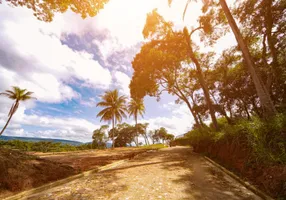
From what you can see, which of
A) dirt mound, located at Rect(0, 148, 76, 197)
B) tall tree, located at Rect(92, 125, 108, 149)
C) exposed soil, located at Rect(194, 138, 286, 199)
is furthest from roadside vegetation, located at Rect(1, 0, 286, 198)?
tall tree, located at Rect(92, 125, 108, 149)

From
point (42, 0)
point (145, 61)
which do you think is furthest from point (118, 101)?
point (42, 0)

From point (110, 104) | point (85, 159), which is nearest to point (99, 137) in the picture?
point (110, 104)

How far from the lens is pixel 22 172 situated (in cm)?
482

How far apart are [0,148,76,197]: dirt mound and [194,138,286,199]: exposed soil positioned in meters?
6.40

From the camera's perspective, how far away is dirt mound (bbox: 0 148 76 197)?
4.12 meters

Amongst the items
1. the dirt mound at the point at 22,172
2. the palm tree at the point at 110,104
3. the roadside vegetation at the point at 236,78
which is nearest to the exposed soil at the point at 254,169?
the roadside vegetation at the point at 236,78

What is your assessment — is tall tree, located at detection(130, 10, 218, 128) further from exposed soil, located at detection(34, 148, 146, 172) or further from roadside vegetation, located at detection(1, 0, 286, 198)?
exposed soil, located at detection(34, 148, 146, 172)

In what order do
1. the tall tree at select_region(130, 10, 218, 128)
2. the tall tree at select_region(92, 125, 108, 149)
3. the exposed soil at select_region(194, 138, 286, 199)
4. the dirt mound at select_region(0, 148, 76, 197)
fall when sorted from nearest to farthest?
the exposed soil at select_region(194, 138, 286, 199)
the dirt mound at select_region(0, 148, 76, 197)
the tall tree at select_region(130, 10, 218, 128)
the tall tree at select_region(92, 125, 108, 149)

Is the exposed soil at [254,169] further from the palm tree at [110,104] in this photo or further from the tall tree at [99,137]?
the tall tree at [99,137]

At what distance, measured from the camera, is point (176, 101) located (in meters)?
22.3

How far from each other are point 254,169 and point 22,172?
755 cm

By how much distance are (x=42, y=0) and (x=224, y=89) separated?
53.0 feet

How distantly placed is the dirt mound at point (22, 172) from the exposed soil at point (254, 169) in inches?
252

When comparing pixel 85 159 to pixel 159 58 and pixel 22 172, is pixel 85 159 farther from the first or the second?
pixel 159 58
